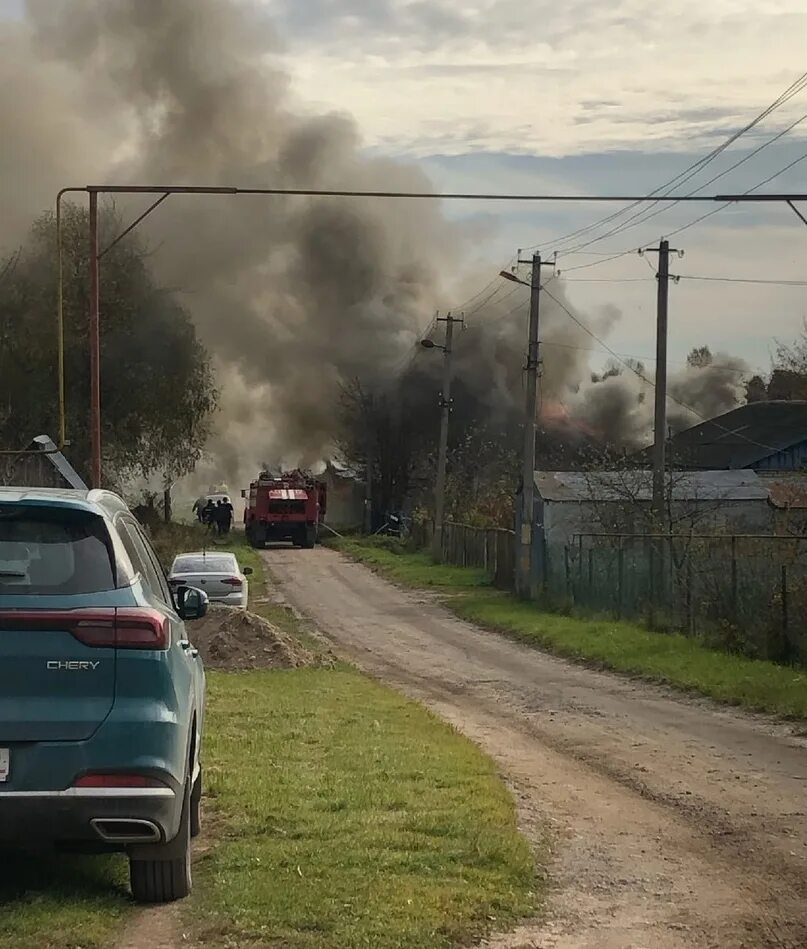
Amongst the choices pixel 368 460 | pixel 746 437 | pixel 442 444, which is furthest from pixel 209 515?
pixel 746 437

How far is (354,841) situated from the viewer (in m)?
6.95

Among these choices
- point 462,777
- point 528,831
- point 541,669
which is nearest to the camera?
point 528,831

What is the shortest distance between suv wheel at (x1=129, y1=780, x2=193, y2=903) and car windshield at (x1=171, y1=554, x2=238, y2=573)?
1874cm

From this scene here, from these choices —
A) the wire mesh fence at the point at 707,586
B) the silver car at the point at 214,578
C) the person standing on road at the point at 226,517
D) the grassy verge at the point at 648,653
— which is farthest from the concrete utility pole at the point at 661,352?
the person standing on road at the point at 226,517

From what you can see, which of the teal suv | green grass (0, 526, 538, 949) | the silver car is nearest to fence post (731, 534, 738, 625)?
the silver car

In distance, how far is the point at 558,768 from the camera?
34.3 feet

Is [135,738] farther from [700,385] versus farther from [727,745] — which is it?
[700,385]

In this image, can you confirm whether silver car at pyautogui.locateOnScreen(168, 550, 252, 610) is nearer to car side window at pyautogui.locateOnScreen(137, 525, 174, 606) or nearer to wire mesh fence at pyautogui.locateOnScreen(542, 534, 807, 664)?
wire mesh fence at pyautogui.locateOnScreen(542, 534, 807, 664)

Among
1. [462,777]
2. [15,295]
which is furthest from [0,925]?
[15,295]

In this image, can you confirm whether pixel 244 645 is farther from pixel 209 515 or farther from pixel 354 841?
pixel 209 515

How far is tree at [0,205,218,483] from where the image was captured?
124ft

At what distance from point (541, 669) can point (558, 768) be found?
28.6 ft

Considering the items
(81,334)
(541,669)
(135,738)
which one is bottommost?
(541,669)

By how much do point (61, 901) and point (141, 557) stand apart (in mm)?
1497
